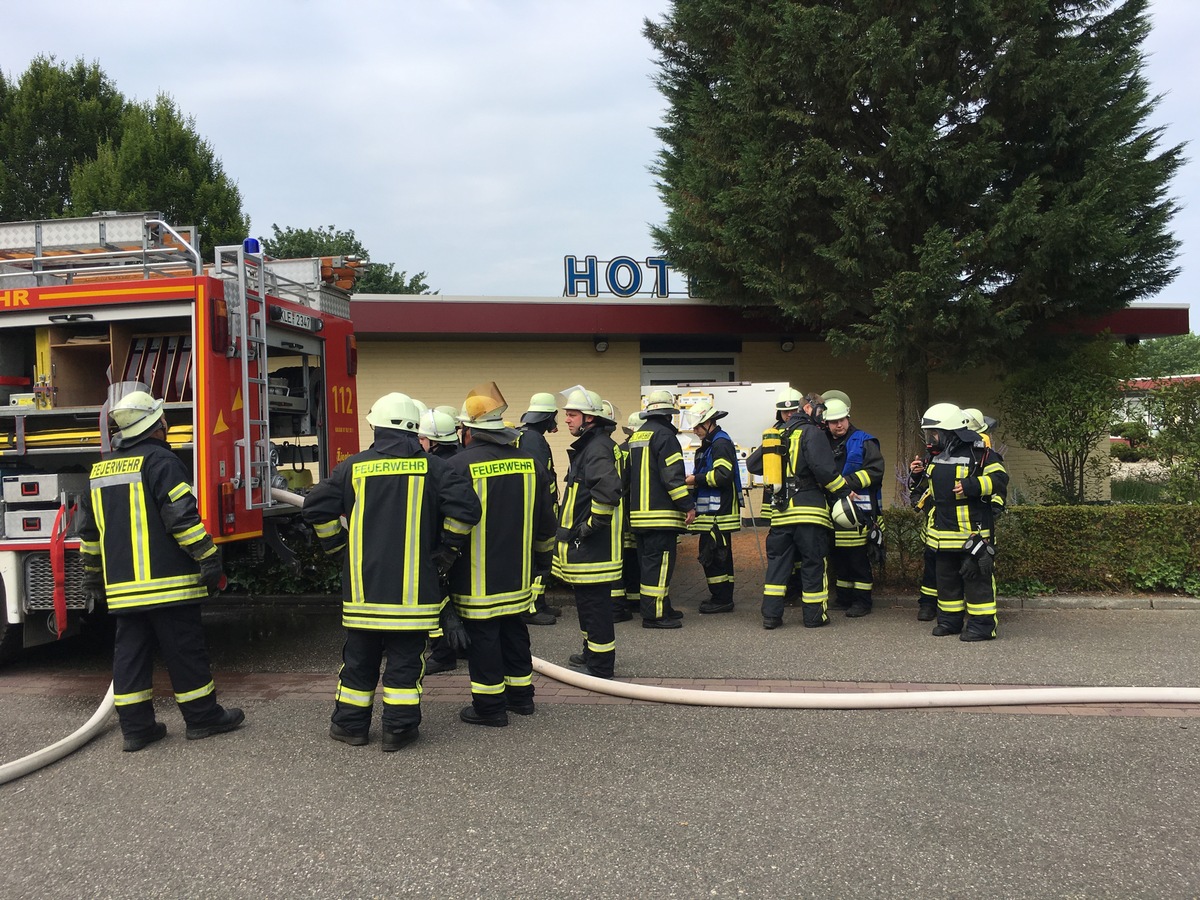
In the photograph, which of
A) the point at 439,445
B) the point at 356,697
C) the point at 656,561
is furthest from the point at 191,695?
the point at 656,561

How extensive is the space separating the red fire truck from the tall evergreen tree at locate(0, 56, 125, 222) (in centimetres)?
1816

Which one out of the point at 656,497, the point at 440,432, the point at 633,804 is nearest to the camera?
the point at 633,804

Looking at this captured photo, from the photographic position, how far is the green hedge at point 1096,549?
7.84 metres

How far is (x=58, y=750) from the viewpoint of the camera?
4.48 meters

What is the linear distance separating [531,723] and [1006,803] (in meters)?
2.39

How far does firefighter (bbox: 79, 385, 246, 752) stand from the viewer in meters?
4.62

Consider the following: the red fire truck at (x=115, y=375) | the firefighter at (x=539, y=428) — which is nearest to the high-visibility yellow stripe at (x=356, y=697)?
the red fire truck at (x=115, y=375)

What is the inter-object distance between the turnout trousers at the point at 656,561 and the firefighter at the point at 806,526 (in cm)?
83

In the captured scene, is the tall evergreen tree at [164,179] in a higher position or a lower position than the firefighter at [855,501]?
higher

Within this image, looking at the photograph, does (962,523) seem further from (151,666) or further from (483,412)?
(151,666)

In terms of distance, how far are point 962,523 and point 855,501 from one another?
989 mm

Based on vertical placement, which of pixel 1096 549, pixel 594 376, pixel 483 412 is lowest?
pixel 1096 549

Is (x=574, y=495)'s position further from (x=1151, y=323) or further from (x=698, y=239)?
(x=1151, y=323)

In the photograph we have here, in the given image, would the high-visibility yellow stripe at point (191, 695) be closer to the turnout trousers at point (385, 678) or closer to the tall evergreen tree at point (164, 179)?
the turnout trousers at point (385, 678)
